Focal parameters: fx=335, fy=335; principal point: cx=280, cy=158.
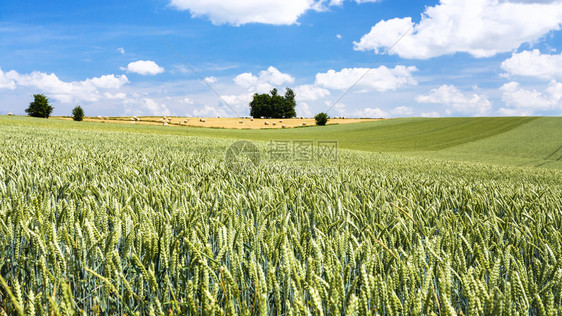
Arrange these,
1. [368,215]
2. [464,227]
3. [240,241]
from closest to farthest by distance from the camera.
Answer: [240,241] < [464,227] < [368,215]

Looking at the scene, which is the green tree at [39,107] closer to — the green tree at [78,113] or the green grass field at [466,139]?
the green tree at [78,113]

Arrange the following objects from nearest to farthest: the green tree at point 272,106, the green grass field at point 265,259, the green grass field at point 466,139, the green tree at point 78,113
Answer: the green grass field at point 265,259
the green grass field at point 466,139
the green tree at point 78,113
the green tree at point 272,106

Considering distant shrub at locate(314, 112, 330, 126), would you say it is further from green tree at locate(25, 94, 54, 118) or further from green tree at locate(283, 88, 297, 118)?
green tree at locate(25, 94, 54, 118)

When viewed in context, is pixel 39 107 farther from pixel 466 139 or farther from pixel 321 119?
pixel 466 139

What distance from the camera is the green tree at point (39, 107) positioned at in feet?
224

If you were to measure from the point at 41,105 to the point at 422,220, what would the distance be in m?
83.7

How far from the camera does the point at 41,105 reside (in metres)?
68.5

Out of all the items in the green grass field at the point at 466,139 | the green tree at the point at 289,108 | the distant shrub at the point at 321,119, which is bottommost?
the green grass field at the point at 466,139

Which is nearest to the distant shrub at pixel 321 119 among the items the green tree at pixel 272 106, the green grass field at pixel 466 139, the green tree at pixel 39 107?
the green grass field at pixel 466 139

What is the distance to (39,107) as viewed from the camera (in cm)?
6838

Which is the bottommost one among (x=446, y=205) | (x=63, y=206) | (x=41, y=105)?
(x=446, y=205)

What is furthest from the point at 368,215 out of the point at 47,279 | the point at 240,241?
the point at 47,279

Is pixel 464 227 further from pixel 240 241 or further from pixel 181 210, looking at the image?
pixel 181 210

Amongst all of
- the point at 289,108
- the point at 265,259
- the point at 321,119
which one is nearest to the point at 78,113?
the point at 321,119
